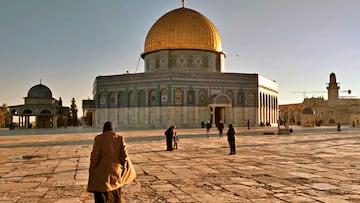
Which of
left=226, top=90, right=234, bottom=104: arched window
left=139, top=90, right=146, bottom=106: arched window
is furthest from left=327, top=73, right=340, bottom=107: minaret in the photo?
left=139, top=90, right=146, bottom=106: arched window

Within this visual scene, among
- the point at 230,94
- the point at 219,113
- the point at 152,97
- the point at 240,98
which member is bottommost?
the point at 219,113

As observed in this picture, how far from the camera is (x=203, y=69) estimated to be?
145 ft

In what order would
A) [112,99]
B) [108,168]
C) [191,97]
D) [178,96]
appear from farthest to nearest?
[112,99] → [191,97] → [178,96] → [108,168]

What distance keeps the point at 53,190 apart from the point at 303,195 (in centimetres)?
404

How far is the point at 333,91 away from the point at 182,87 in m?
50.5

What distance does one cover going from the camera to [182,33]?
43969 mm

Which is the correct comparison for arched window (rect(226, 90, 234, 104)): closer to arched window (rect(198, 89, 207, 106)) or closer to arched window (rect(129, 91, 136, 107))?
arched window (rect(198, 89, 207, 106))

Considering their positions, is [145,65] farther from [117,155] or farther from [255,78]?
[117,155]

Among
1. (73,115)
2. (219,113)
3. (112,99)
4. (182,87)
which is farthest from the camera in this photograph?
(73,115)

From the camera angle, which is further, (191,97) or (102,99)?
(102,99)

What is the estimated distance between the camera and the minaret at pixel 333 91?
78.6 m

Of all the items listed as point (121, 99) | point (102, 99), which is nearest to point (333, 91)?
point (121, 99)

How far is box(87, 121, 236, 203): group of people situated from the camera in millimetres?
3956

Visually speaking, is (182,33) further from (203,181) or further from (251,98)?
(203,181)
